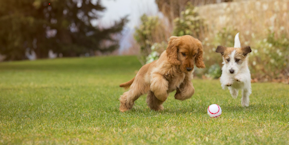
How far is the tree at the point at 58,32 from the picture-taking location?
1040 inches

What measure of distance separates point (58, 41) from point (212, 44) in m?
20.9

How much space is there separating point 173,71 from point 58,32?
2675 cm

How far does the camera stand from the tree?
2642 cm

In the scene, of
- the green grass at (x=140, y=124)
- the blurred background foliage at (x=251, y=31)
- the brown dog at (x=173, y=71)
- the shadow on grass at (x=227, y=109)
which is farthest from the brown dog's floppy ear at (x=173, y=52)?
the blurred background foliage at (x=251, y=31)

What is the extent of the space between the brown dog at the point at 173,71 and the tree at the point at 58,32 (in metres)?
21.2

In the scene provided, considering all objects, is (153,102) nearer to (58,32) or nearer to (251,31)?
(251,31)

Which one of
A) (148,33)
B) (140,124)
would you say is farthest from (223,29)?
(140,124)

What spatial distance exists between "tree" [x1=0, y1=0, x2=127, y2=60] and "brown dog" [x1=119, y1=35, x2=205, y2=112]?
2124cm

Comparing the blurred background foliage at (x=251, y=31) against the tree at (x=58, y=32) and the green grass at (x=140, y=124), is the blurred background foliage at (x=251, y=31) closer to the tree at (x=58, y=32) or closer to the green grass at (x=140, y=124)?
the green grass at (x=140, y=124)

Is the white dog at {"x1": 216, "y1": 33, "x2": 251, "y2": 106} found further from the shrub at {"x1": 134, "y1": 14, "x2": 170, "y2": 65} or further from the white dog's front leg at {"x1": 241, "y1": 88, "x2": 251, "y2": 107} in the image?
the shrub at {"x1": 134, "y1": 14, "x2": 170, "y2": 65}

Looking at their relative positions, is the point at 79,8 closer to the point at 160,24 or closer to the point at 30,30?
the point at 30,30

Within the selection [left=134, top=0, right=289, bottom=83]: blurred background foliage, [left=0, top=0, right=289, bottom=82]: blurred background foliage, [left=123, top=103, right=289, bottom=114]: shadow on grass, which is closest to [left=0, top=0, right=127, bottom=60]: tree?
[left=0, top=0, right=289, bottom=82]: blurred background foliage

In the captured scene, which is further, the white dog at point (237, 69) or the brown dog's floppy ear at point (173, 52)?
the white dog at point (237, 69)

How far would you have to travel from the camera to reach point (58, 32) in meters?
30.1
